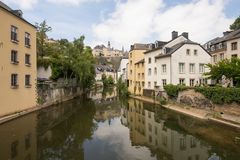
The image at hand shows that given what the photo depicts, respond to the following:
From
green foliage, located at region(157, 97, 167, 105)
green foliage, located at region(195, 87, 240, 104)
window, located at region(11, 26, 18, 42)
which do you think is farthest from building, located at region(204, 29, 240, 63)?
window, located at region(11, 26, 18, 42)

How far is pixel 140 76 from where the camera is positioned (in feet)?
175

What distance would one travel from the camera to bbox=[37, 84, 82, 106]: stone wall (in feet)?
110

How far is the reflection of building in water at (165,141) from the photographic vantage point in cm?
1501

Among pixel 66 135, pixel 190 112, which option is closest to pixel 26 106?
pixel 66 135

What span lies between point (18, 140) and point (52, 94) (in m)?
21.8

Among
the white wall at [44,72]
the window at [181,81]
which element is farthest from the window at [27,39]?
the window at [181,81]

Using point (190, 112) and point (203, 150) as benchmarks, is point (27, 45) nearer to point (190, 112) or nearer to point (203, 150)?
point (190, 112)

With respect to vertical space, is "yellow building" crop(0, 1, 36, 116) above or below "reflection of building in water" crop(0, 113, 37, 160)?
above

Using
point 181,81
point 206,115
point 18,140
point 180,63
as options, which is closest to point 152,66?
point 180,63

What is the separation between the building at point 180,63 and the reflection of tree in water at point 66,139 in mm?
19280

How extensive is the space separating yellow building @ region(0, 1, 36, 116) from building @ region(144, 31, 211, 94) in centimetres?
2050

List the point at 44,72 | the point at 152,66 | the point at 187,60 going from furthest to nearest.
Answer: the point at 152,66 < the point at 44,72 < the point at 187,60

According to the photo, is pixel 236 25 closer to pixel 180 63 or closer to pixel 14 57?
pixel 180 63

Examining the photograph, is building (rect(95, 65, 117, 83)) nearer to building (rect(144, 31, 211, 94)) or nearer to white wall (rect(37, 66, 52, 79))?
white wall (rect(37, 66, 52, 79))
